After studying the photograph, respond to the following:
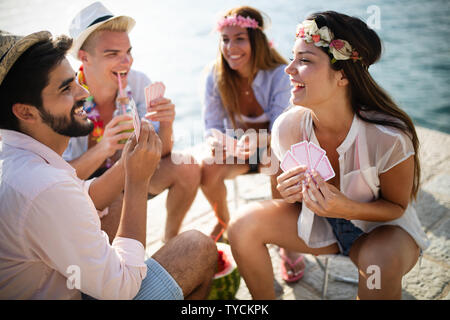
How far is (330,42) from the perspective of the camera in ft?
5.88

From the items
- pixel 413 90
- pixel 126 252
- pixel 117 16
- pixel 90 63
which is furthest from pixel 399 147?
pixel 413 90

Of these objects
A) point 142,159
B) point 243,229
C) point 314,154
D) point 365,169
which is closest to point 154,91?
point 142,159

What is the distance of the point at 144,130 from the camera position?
1756 mm

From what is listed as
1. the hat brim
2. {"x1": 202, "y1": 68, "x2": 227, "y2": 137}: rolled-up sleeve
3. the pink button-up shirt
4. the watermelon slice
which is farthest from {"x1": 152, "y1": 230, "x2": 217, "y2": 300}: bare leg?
the hat brim

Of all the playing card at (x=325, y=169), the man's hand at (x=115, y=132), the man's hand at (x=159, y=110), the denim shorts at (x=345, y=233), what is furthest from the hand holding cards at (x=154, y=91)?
the denim shorts at (x=345, y=233)

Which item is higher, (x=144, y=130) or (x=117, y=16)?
(x=117, y=16)

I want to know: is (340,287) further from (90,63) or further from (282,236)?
(90,63)

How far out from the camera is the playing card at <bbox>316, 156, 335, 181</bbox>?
164 cm

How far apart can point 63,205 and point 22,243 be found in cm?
20

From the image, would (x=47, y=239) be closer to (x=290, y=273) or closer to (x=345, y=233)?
(x=345, y=233)

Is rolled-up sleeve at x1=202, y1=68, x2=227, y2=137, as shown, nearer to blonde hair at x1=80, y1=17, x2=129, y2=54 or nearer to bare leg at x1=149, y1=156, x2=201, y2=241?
bare leg at x1=149, y1=156, x2=201, y2=241

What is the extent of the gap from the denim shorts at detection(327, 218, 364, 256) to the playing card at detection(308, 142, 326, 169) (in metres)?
0.45

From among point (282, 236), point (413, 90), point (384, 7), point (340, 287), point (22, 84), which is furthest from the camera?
point (384, 7)

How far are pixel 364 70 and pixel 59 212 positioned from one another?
1.61 meters
